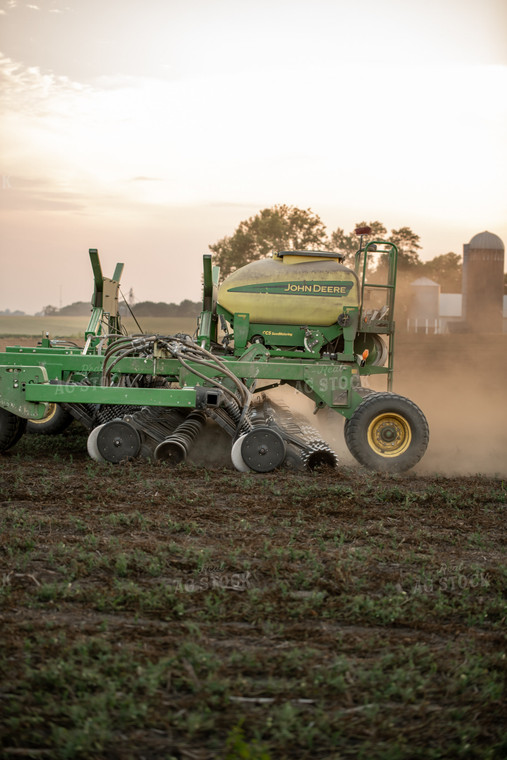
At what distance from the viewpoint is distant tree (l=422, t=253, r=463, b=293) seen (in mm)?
69750

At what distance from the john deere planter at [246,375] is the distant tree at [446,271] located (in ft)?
198

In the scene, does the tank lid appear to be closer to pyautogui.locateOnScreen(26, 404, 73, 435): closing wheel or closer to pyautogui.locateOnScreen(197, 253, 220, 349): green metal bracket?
pyautogui.locateOnScreen(197, 253, 220, 349): green metal bracket

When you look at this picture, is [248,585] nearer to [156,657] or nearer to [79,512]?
[156,657]

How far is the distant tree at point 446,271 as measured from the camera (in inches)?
2746

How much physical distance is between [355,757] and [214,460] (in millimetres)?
6087

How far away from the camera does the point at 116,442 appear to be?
8.19 m

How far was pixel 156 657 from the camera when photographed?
3438 millimetres

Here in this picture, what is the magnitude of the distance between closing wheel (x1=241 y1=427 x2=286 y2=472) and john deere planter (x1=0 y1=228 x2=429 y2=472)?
0.03ft

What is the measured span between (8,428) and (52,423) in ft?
8.25

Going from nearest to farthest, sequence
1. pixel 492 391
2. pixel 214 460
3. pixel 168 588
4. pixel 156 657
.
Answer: pixel 156 657 → pixel 168 588 → pixel 214 460 → pixel 492 391

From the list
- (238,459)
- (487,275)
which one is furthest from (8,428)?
(487,275)

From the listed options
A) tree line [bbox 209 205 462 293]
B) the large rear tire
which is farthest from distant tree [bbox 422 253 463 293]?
the large rear tire

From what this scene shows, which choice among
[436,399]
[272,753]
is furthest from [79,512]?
[436,399]

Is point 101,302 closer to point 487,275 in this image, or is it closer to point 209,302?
point 209,302
